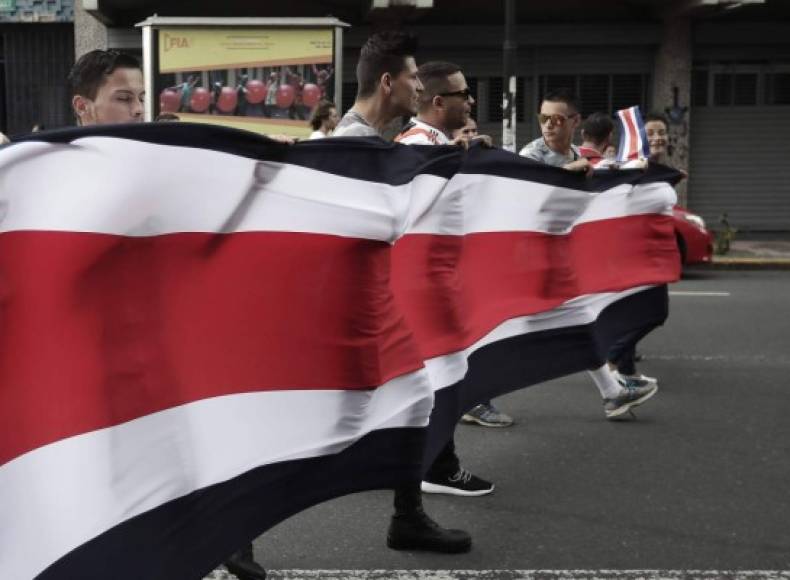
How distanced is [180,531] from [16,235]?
0.89 metres

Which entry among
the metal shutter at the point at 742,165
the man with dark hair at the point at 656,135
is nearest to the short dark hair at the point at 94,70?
the man with dark hair at the point at 656,135

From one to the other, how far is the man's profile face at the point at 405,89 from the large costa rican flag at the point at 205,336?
0.26 metres

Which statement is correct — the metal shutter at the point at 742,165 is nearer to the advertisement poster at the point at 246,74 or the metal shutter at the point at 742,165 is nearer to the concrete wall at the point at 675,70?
the concrete wall at the point at 675,70

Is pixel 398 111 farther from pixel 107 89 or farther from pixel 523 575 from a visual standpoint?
pixel 523 575

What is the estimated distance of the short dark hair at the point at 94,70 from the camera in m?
3.82

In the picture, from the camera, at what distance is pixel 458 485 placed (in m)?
5.19

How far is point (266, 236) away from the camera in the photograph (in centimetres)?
331

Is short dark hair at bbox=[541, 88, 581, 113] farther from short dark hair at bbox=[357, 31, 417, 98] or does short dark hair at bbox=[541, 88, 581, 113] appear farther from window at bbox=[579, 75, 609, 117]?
window at bbox=[579, 75, 609, 117]

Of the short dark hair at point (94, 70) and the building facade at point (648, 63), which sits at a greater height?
the building facade at point (648, 63)

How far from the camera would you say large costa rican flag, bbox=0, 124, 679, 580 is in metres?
2.61

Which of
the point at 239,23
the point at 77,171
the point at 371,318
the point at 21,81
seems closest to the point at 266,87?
the point at 239,23

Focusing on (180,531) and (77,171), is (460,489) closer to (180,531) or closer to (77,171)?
(180,531)

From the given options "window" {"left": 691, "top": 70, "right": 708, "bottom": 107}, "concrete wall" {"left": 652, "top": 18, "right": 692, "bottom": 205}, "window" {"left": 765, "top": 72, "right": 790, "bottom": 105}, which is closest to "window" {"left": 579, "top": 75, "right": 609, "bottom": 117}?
"concrete wall" {"left": 652, "top": 18, "right": 692, "bottom": 205}

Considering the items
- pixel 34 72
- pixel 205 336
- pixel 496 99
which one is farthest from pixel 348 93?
pixel 205 336
